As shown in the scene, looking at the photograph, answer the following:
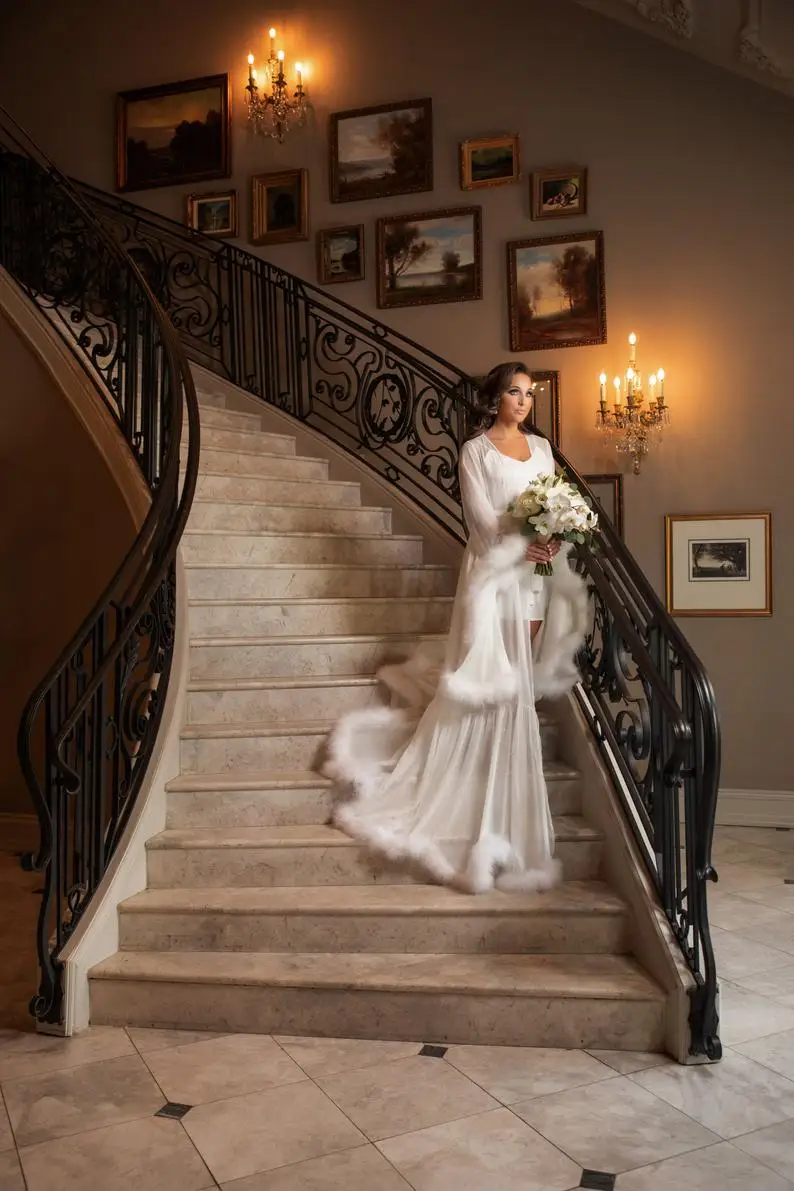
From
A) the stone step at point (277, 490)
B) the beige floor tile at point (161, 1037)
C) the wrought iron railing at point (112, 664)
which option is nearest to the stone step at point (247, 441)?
the stone step at point (277, 490)

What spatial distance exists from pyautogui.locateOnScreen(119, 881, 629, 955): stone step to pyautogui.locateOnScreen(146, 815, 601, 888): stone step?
132mm

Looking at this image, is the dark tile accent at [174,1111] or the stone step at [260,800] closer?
the dark tile accent at [174,1111]

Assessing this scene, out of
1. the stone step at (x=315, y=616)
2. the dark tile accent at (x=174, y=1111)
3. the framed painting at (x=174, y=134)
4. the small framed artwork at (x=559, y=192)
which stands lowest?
the dark tile accent at (x=174, y=1111)

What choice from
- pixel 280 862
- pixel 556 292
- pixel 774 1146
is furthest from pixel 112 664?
pixel 556 292

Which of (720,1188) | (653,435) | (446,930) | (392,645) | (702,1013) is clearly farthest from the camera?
(653,435)

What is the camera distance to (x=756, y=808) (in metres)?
6.48

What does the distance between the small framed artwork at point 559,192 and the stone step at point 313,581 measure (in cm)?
281

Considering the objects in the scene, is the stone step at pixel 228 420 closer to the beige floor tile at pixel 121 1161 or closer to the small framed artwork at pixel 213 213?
the small framed artwork at pixel 213 213

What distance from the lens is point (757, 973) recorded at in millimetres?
3920

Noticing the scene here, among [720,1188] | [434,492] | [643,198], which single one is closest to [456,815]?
[720,1188]

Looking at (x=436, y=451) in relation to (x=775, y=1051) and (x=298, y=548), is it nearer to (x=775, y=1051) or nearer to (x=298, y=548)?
(x=298, y=548)

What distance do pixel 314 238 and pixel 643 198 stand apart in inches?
94.3

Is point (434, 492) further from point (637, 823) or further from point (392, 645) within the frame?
point (637, 823)

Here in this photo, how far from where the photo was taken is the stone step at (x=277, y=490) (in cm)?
576
